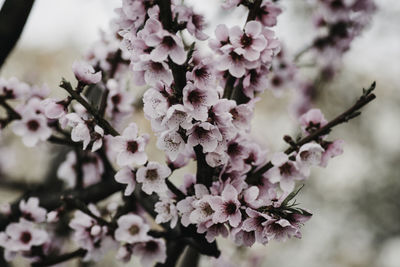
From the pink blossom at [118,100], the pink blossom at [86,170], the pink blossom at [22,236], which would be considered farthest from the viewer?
the pink blossom at [86,170]

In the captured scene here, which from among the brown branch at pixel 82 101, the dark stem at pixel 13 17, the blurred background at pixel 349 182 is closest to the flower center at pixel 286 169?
the brown branch at pixel 82 101

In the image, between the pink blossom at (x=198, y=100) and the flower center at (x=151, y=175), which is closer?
the pink blossom at (x=198, y=100)

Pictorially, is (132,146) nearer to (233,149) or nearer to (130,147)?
(130,147)

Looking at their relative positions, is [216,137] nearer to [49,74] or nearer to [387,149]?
[49,74]

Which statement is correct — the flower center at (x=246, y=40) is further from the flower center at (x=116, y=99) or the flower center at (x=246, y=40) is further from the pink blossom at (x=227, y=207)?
the flower center at (x=116, y=99)

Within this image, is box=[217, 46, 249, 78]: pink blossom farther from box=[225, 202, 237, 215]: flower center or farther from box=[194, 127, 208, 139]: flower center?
box=[225, 202, 237, 215]: flower center

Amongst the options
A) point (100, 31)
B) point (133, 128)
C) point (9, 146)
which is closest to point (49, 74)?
point (9, 146)
